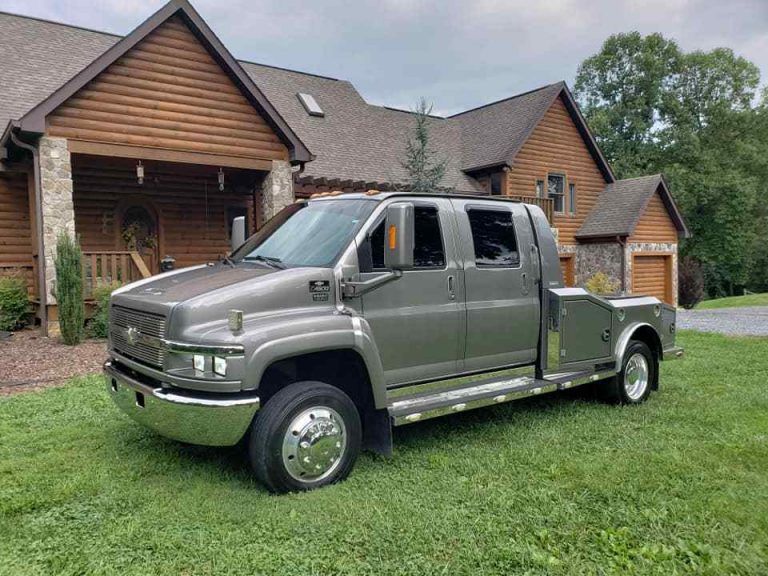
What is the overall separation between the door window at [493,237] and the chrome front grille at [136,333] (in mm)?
2609

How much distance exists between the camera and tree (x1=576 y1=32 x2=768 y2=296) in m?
36.2

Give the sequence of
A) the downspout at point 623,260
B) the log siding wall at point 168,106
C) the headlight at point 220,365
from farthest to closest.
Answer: the downspout at point 623,260
the log siding wall at point 168,106
the headlight at point 220,365

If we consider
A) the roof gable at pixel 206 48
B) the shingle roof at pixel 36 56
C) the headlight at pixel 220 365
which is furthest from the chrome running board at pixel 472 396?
the shingle roof at pixel 36 56

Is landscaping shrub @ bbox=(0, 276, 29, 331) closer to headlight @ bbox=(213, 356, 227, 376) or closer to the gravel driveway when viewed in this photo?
headlight @ bbox=(213, 356, 227, 376)

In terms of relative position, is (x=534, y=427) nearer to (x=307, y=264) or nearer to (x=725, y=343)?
(x=307, y=264)

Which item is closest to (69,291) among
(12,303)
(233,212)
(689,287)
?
(12,303)

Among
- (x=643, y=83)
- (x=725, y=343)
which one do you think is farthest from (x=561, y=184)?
(x=643, y=83)

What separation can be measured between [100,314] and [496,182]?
45.4 ft

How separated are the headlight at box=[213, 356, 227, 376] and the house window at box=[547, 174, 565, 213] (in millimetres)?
19921

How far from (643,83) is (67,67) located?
37532 millimetres

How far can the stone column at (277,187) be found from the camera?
1312cm

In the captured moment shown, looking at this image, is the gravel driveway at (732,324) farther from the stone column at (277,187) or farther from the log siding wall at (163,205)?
the log siding wall at (163,205)

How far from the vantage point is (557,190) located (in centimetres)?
2216

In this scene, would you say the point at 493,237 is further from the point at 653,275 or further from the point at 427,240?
the point at 653,275
